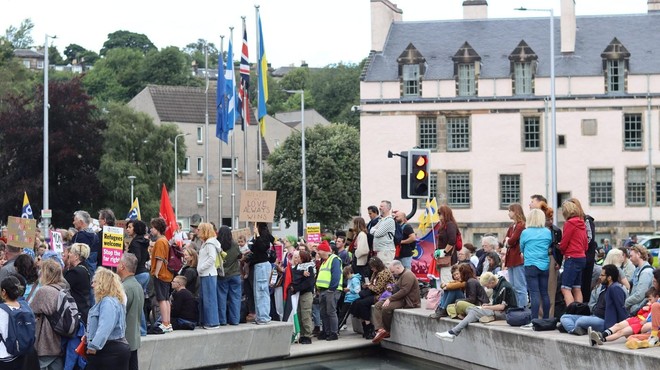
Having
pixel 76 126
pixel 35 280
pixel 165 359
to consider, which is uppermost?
pixel 76 126

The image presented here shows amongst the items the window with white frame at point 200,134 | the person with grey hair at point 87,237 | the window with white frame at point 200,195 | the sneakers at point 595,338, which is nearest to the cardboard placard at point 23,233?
the person with grey hair at point 87,237

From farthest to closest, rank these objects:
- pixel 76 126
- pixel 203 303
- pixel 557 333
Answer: pixel 76 126 < pixel 203 303 < pixel 557 333

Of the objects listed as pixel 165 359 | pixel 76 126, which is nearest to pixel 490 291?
pixel 165 359

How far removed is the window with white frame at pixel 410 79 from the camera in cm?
6600

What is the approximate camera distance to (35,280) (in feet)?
49.2

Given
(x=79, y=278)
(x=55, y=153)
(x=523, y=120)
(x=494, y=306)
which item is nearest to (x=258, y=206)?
(x=494, y=306)

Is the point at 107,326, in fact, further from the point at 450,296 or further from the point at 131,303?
the point at 450,296

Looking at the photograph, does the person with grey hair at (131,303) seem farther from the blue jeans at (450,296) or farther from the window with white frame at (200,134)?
the window with white frame at (200,134)

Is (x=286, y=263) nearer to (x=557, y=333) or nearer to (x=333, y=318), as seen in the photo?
(x=333, y=318)

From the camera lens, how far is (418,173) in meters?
21.9

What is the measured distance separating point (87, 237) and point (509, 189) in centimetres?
4950

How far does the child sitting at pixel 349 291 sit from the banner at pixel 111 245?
5897 millimetres

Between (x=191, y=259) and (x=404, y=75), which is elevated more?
(x=404, y=75)

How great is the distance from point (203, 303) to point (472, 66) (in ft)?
156
